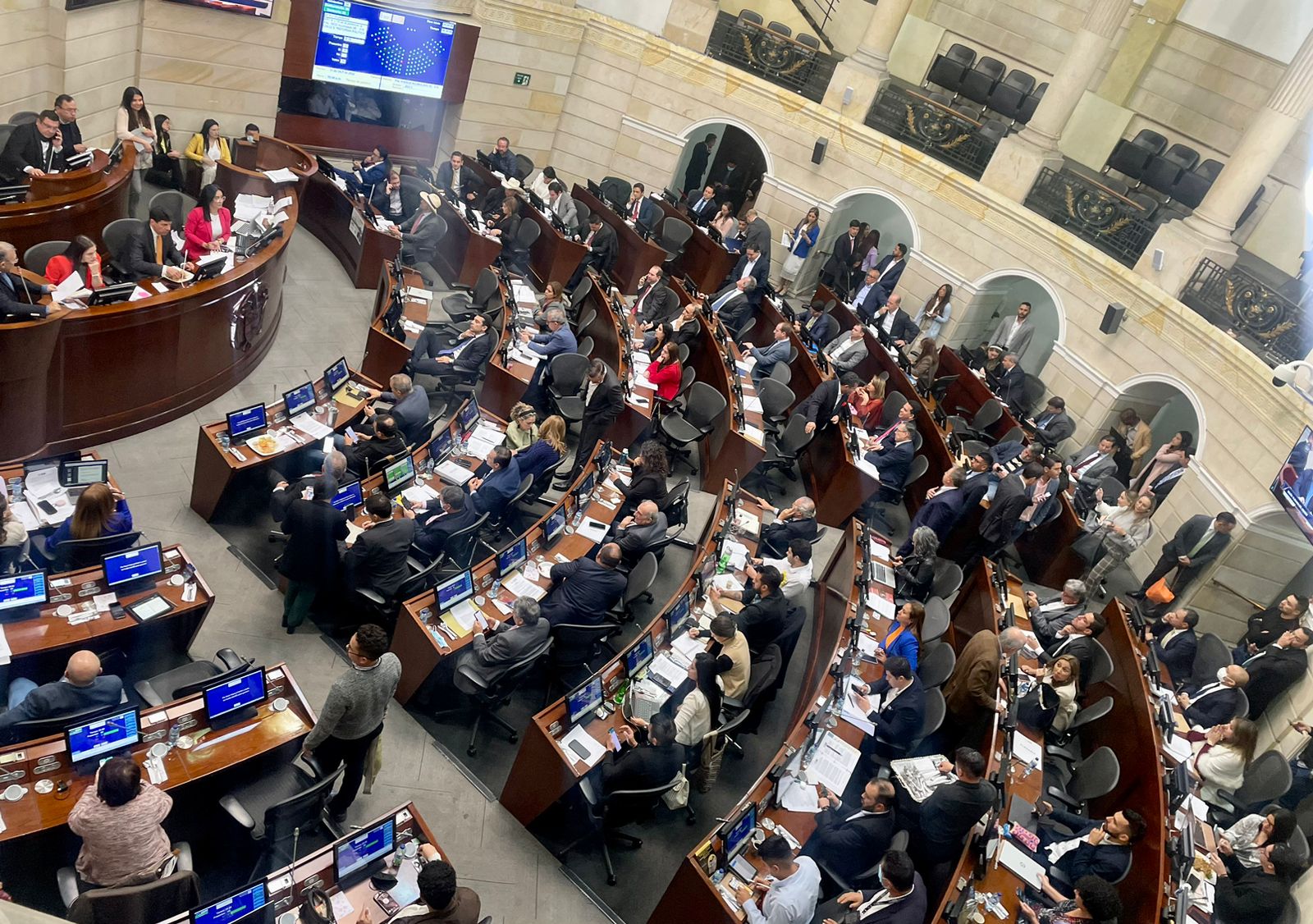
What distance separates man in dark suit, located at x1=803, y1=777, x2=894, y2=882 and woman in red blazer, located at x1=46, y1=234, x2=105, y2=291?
7360 mm

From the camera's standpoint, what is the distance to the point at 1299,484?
9.76 meters

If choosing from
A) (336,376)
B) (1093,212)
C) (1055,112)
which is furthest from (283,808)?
(1055,112)

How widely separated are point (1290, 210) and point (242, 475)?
46.2ft

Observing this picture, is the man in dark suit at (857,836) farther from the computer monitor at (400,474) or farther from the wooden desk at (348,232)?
the wooden desk at (348,232)

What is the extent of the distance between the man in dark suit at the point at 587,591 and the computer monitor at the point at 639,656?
17.6 inches

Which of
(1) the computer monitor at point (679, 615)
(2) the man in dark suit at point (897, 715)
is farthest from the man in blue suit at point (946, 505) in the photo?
(1) the computer monitor at point (679, 615)

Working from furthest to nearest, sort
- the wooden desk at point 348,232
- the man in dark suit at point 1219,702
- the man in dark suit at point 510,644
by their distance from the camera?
the wooden desk at point 348,232 → the man in dark suit at point 1219,702 → the man in dark suit at point 510,644

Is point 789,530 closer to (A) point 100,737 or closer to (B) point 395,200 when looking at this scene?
(A) point 100,737

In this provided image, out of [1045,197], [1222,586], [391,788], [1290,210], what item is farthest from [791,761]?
[1290,210]

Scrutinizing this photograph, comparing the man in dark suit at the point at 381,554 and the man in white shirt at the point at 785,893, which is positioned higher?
the man in white shirt at the point at 785,893

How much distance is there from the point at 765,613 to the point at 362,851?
3.52m

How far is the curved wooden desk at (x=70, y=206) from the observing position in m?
9.27

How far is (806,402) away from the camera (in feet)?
36.8

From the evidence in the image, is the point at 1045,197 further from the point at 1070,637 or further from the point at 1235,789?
the point at 1235,789
